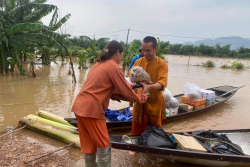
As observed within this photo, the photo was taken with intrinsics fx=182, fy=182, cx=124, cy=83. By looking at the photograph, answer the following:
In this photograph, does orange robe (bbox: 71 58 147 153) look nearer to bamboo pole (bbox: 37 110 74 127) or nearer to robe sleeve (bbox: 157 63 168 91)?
robe sleeve (bbox: 157 63 168 91)

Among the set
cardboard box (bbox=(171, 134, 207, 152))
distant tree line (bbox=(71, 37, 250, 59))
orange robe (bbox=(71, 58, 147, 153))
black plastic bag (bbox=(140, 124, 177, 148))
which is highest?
distant tree line (bbox=(71, 37, 250, 59))

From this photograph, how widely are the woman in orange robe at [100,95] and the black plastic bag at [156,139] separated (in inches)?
31.9

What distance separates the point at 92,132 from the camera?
6.14ft

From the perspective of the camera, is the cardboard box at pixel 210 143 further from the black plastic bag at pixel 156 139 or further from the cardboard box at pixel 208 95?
the cardboard box at pixel 208 95

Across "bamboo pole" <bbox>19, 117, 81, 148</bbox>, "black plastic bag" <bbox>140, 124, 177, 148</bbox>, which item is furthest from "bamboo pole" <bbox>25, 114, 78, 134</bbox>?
"black plastic bag" <bbox>140, 124, 177, 148</bbox>

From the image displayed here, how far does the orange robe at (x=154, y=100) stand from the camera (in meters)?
2.59

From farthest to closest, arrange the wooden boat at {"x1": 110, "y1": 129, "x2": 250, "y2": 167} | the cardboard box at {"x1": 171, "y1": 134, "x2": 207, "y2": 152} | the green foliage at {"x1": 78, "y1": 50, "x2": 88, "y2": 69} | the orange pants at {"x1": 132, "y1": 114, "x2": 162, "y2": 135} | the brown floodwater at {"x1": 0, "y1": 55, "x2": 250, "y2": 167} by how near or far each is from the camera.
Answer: the green foliage at {"x1": 78, "y1": 50, "x2": 88, "y2": 69}, the brown floodwater at {"x1": 0, "y1": 55, "x2": 250, "y2": 167}, the orange pants at {"x1": 132, "y1": 114, "x2": 162, "y2": 135}, the cardboard box at {"x1": 171, "y1": 134, "x2": 207, "y2": 152}, the wooden boat at {"x1": 110, "y1": 129, "x2": 250, "y2": 167}

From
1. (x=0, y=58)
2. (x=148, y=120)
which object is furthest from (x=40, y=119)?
(x=0, y=58)

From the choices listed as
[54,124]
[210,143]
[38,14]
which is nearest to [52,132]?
[54,124]

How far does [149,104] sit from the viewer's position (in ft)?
8.95

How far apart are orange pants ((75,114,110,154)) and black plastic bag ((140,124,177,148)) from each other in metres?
0.87

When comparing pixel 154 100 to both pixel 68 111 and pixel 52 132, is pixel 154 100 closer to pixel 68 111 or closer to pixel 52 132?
pixel 52 132

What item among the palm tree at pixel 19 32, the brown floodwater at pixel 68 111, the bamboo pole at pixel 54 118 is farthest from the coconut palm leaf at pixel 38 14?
the bamboo pole at pixel 54 118

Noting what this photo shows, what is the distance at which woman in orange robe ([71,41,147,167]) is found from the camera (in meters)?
1.80
